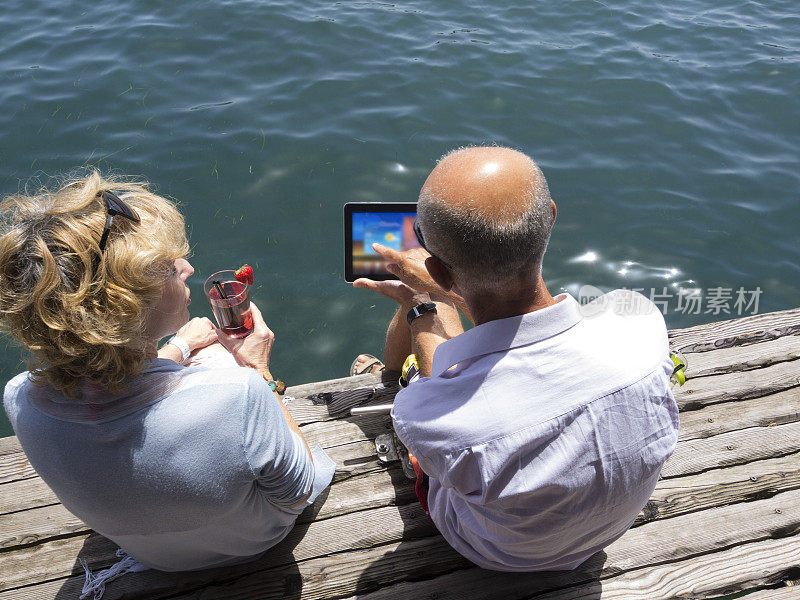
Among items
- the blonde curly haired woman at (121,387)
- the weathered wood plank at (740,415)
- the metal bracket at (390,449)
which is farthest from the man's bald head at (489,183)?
the weathered wood plank at (740,415)

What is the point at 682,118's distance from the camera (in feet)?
20.7

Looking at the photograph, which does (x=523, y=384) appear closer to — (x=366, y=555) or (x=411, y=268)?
(x=411, y=268)

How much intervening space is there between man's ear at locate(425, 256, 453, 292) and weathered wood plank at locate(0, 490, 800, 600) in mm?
1210

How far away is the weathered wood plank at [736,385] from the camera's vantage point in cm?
310

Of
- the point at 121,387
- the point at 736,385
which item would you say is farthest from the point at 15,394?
the point at 736,385

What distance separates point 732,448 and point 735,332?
0.99 m

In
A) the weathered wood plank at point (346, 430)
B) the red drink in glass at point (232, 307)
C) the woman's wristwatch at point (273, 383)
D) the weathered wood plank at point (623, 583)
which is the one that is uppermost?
the red drink in glass at point (232, 307)

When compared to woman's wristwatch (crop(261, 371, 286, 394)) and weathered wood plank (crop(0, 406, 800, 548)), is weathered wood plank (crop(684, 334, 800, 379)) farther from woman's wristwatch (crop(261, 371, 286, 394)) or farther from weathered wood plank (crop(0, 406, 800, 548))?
woman's wristwatch (crop(261, 371, 286, 394))

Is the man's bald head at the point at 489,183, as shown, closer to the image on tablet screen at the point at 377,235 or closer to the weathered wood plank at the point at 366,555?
the image on tablet screen at the point at 377,235

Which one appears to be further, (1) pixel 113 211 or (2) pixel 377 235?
(2) pixel 377 235

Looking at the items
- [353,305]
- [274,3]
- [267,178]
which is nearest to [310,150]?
[267,178]

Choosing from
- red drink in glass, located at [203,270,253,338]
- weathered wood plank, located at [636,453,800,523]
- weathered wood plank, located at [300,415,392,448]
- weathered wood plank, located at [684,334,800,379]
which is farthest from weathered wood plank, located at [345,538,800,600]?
red drink in glass, located at [203,270,253,338]

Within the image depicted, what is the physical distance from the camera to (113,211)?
158 centimetres

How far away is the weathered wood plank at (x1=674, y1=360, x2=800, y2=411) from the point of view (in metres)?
3.10
